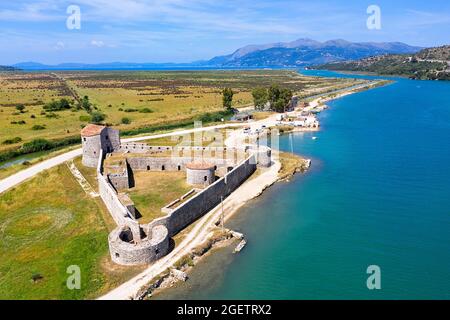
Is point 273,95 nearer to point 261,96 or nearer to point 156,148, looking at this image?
point 261,96

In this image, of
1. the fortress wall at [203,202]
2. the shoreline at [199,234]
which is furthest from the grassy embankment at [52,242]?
the fortress wall at [203,202]

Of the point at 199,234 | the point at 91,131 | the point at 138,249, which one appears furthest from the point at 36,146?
the point at 138,249

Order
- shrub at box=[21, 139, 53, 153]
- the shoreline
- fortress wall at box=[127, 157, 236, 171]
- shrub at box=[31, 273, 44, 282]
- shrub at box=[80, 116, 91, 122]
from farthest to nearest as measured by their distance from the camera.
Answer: shrub at box=[80, 116, 91, 122] → shrub at box=[21, 139, 53, 153] → fortress wall at box=[127, 157, 236, 171] → shrub at box=[31, 273, 44, 282] → the shoreline

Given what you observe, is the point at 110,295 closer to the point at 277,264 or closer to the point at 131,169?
the point at 277,264

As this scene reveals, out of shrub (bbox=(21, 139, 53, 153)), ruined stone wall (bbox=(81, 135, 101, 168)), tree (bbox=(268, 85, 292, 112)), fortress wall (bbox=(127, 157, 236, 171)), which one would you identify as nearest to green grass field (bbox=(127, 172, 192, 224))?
fortress wall (bbox=(127, 157, 236, 171))

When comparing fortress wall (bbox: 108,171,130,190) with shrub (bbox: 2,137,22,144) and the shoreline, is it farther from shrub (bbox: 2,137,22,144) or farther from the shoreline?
shrub (bbox: 2,137,22,144)
